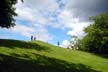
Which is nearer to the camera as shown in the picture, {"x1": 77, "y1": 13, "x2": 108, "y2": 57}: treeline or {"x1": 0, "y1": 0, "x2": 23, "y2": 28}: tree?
{"x1": 0, "y1": 0, "x2": 23, "y2": 28}: tree

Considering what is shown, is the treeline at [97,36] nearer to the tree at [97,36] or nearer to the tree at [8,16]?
the tree at [97,36]

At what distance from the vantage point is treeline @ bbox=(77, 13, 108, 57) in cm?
5730

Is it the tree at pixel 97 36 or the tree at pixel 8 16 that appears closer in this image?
the tree at pixel 8 16

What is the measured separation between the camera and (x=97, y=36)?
58.2 meters

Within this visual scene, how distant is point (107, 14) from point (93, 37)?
20.6 feet

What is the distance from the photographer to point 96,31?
57688mm

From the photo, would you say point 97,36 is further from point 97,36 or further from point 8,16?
point 8,16

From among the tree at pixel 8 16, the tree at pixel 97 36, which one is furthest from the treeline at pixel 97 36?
the tree at pixel 8 16

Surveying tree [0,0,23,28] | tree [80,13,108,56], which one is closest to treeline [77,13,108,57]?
tree [80,13,108,56]

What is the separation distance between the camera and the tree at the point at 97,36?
188ft

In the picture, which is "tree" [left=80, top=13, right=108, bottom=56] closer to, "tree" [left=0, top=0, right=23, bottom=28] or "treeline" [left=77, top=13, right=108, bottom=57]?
"treeline" [left=77, top=13, right=108, bottom=57]

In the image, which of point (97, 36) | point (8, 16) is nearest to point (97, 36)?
point (97, 36)

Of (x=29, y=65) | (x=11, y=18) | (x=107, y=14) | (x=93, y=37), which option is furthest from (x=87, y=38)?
(x=29, y=65)

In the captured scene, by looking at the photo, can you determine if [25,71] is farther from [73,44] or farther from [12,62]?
[73,44]
